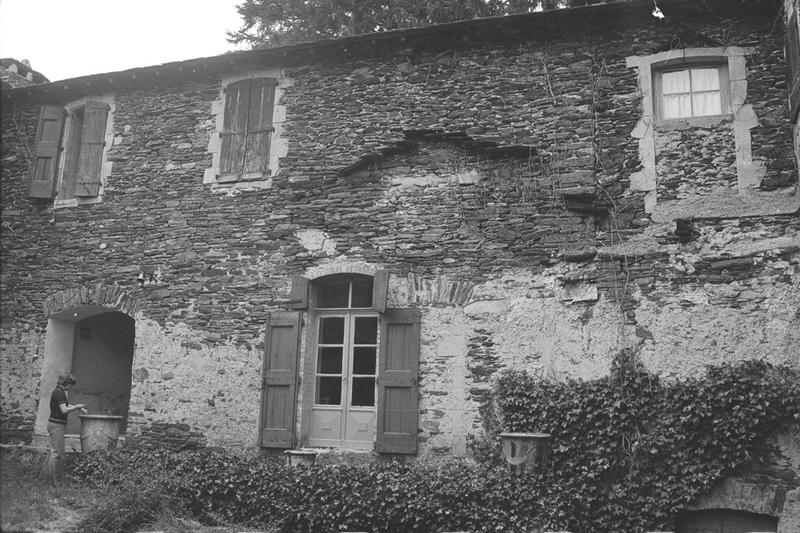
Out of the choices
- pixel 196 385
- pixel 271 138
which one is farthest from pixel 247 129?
pixel 196 385

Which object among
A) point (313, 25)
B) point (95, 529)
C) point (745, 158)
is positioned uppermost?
point (313, 25)

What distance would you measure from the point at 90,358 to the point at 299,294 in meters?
4.11

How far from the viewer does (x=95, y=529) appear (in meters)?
6.72

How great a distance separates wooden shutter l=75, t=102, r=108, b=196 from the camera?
33.5ft

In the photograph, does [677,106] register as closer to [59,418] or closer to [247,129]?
[247,129]

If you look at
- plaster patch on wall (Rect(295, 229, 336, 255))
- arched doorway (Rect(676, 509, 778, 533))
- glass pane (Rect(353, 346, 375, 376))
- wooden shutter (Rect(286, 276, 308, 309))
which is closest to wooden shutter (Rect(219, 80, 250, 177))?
plaster patch on wall (Rect(295, 229, 336, 255))

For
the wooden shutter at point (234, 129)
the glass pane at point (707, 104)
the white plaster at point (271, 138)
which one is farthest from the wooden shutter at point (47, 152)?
the glass pane at point (707, 104)

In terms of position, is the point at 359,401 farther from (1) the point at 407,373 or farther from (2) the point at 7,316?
(2) the point at 7,316

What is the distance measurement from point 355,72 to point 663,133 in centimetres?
394

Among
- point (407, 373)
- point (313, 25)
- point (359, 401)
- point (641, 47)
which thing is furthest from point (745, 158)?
point (313, 25)

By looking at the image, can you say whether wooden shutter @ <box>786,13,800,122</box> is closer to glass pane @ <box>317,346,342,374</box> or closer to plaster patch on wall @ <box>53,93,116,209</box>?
glass pane @ <box>317,346,342,374</box>

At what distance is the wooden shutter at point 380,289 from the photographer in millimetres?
8391

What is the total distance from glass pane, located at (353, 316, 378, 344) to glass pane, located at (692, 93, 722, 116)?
447 cm

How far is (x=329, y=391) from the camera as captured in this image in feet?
28.9
